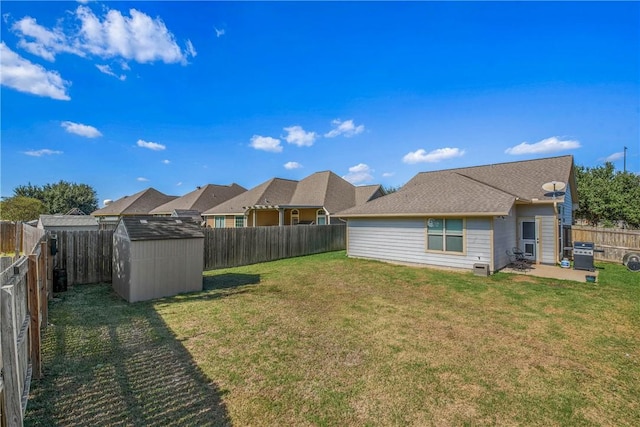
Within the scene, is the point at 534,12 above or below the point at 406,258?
above

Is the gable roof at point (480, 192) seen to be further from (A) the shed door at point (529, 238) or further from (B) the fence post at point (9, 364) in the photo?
(B) the fence post at point (9, 364)

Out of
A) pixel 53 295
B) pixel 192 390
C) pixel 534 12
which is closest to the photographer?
pixel 192 390

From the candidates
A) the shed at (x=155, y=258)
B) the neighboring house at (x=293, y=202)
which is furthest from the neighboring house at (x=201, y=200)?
the shed at (x=155, y=258)

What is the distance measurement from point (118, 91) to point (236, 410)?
62.3ft

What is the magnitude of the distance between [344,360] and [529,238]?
491 inches

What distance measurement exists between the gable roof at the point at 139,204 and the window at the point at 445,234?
28.5 meters

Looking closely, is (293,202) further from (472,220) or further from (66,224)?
(472,220)

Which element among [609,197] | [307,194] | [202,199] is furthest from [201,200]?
[609,197]

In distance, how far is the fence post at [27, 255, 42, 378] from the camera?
349 cm

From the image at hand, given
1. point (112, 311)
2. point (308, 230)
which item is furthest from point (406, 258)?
point (112, 311)

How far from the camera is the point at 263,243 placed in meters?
13.8

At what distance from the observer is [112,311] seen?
249 inches

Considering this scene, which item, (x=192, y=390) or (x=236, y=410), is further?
(x=192, y=390)

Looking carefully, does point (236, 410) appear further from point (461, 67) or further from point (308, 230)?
point (461, 67)
